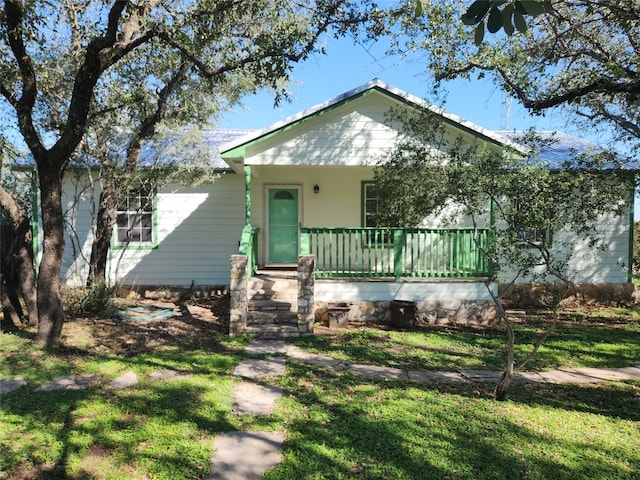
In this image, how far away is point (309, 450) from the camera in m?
3.46

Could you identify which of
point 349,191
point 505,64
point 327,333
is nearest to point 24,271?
point 327,333

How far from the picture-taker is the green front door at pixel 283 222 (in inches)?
427

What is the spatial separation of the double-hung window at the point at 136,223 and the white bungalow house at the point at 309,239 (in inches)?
1.4

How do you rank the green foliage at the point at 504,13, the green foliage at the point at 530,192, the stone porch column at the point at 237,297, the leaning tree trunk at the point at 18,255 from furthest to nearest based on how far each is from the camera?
the stone porch column at the point at 237,297, the leaning tree trunk at the point at 18,255, the green foliage at the point at 530,192, the green foliage at the point at 504,13

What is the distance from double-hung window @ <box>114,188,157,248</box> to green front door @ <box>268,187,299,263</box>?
314cm

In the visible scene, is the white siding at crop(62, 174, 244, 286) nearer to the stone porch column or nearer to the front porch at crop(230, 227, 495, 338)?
the front porch at crop(230, 227, 495, 338)

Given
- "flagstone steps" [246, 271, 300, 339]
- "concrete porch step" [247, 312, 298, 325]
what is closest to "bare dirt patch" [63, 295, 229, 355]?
"concrete porch step" [247, 312, 298, 325]

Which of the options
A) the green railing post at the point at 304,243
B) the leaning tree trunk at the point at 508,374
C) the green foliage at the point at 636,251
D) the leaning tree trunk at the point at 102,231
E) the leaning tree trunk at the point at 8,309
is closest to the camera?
the leaning tree trunk at the point at 508,374

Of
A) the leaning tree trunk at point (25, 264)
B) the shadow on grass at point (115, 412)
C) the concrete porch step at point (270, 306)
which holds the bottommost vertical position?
the shadow on grass at point (115, 412)

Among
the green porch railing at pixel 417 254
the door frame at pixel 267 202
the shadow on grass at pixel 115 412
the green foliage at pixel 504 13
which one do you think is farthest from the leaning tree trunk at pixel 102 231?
the green foliage at pixel 504 13

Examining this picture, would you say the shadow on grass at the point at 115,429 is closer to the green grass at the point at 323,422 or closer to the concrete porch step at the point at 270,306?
the green grass at the point at 323,422

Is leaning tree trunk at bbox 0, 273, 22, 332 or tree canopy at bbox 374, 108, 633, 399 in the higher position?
tree canopy at bbox 374, 108, 633, 399

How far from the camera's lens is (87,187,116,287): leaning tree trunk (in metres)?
8.84

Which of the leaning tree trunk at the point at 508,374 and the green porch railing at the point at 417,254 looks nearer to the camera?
the leaning tree trunk at the point at 508,374
